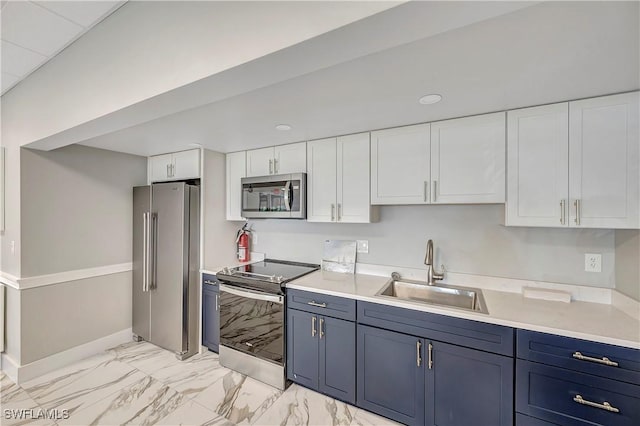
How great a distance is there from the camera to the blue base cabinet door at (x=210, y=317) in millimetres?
2867

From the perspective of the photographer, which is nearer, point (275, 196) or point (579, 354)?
point (579, 354)

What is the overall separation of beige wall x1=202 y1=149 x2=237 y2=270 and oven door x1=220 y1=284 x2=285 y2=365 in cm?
54

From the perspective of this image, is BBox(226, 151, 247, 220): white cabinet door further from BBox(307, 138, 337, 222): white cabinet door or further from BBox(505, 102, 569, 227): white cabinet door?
BBox(505, 102, 569, 227): white cabinet door

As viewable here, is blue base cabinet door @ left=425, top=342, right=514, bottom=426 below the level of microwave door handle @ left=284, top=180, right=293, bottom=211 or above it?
below

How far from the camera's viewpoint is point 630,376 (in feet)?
4.29

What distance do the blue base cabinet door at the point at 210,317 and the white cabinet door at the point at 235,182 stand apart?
2.78ft

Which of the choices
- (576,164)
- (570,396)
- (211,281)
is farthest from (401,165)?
(211,281)

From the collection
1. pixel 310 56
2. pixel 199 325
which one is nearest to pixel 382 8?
pixel 310 56

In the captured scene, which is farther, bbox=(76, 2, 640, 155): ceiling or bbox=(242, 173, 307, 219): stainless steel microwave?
bbox=(242, 173, 307, 219): stainless steel microwave

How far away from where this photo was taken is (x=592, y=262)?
1.85 m

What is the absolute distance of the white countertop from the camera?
1395mm

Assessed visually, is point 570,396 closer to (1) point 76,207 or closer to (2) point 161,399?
(2) point 161,399

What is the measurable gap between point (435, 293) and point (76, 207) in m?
3.65

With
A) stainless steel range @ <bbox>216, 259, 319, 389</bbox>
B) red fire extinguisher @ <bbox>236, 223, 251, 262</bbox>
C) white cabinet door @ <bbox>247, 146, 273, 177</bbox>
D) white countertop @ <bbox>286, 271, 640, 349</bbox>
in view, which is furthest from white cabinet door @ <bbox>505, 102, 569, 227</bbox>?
red fire extinguisher @ <bbox>236, 223, 251, 262</bbox>
